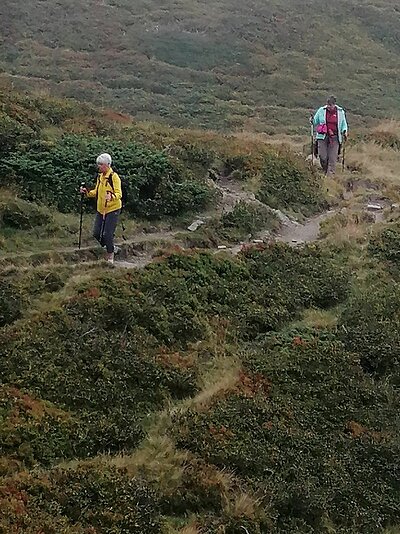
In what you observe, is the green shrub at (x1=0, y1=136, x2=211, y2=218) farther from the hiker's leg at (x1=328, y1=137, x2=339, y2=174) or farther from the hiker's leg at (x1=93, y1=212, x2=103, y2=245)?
the hiker's leg at (x1=328, y1=137, x2=339, y2=174)

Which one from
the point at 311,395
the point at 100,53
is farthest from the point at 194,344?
the point at 100,53

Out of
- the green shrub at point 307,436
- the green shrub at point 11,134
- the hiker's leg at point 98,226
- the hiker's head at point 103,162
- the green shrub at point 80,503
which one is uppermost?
the hiker's head at point 103,162

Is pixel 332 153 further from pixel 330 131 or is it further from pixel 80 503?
pixel 80 503

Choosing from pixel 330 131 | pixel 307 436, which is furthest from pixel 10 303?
pixel 330 131

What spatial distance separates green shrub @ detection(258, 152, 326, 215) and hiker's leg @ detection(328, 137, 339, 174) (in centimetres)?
149

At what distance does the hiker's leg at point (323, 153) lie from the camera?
2255 cm

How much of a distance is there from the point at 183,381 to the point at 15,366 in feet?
7.43

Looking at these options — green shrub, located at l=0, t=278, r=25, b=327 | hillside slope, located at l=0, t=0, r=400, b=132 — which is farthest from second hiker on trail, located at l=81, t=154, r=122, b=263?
hillside slope, located at l=0, t=0, r=400, b=132

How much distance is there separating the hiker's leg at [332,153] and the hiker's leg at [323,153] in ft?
0.51

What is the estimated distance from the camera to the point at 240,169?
66.1 feet

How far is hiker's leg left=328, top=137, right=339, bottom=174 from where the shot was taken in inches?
877

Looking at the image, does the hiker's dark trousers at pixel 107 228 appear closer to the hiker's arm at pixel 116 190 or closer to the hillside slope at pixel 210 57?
the hiker's arm at pixel 116 190

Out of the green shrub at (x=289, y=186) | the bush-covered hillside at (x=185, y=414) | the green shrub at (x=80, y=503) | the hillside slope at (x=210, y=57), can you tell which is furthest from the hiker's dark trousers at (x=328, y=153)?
the green shrub at (x=80, y=503)

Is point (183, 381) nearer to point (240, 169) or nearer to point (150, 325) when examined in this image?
point (150, 325)
